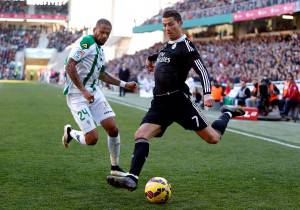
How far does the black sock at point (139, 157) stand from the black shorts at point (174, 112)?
1.04 ft

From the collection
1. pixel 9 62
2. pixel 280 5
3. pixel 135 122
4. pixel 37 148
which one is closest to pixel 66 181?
pixel 37 148

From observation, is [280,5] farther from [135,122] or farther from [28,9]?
[28,9]

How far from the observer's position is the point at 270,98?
71.4ft

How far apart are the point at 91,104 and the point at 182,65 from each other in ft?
5.26

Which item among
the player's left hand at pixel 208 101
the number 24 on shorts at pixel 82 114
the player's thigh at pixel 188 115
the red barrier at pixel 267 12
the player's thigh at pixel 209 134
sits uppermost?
the red barrier at pixel 267 12

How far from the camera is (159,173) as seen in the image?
27.6ft

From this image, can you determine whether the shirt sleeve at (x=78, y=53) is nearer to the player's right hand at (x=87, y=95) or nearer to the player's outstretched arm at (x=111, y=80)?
the player's right hand at (x=87, y=95)

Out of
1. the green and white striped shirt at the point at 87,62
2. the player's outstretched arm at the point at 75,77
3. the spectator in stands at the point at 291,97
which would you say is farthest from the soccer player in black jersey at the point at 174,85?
the spectator in stands at the point at 291,97

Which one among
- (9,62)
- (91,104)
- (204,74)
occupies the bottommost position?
(9,62)

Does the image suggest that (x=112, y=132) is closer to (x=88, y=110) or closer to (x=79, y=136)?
(x=88, y=110)

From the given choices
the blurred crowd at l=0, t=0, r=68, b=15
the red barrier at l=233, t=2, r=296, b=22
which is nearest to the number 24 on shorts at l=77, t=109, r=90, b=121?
the red barrier at l=233, t=2, r=296, b=22

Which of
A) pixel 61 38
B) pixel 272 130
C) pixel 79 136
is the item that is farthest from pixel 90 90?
pixel 61 38

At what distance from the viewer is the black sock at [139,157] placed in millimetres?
6715

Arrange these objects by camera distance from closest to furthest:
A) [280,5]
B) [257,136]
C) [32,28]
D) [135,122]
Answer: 1. [257,136]
2. [135,122]
3. [280,5]
4. [32,28]
